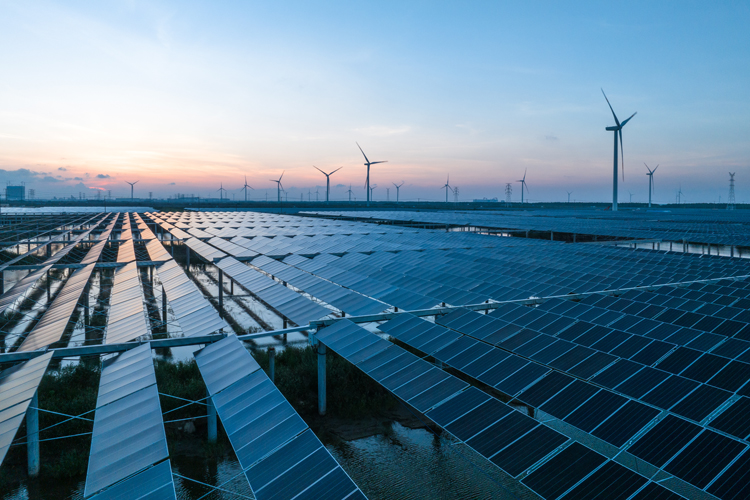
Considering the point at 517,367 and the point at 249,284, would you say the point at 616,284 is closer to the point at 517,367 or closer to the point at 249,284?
the point at 517,367

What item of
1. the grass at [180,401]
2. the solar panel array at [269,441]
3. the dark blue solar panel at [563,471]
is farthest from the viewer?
the grass at [180,401]

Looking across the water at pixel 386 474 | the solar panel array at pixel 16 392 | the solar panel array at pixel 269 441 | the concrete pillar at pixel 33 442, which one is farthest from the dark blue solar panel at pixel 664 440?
the concrete pillar at pixel 33 442

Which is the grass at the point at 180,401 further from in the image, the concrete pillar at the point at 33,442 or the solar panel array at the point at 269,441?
the solar panel array at the point at 269,441

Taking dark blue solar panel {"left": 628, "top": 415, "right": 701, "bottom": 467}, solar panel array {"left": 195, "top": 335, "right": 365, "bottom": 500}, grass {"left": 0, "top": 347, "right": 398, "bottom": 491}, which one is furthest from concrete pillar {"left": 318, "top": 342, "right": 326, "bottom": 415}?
dark blue solar panel {"left": 628, "top": 415, "right": 701, "bottom": 467}

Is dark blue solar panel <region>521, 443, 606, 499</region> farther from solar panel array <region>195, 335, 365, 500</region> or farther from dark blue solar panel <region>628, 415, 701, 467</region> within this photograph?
solar panel array <region>195, 335, 365, 500</region>

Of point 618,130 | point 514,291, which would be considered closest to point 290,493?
point 514,291

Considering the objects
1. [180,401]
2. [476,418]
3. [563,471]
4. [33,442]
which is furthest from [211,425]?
[563,471]
